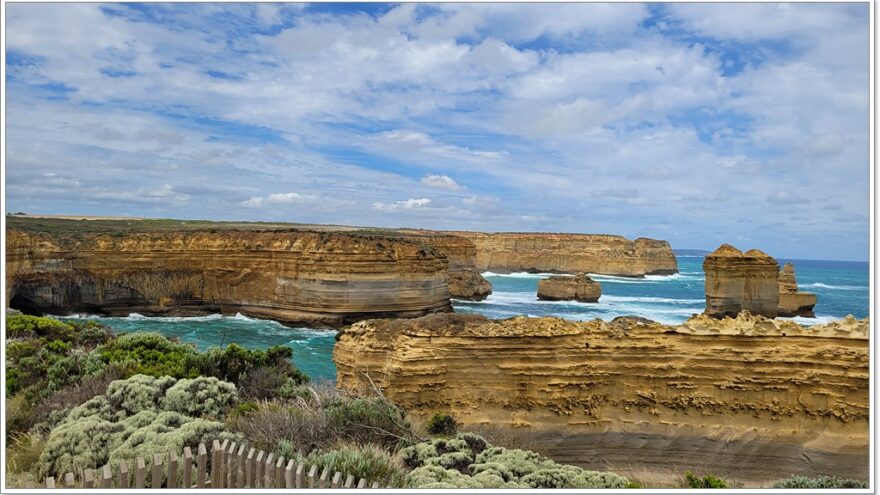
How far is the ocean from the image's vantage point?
1215 inches

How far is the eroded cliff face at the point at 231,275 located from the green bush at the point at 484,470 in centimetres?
2991

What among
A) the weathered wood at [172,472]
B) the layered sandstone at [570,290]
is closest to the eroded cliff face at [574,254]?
the layered sandstone at [570,290]

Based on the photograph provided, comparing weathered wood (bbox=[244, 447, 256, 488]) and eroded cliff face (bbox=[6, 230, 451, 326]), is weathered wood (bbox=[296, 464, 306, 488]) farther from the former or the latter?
eroded cliff face (bbox=[6, 230, 451, 326])

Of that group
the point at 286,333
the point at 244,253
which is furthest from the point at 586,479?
the point at 244,253

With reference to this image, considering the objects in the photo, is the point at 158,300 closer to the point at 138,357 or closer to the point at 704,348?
the point at 138,357

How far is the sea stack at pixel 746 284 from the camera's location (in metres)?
36.8

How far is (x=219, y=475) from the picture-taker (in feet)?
16.9

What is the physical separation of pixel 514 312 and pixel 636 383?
1436 inches

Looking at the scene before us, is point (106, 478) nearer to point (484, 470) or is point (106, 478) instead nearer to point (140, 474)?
Answer: point (140, 474)

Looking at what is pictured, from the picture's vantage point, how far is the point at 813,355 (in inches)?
509

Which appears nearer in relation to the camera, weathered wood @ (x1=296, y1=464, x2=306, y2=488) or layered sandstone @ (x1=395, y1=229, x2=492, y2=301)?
weathered wood @ (x1=296, y1=464, x2=306, y2=488)

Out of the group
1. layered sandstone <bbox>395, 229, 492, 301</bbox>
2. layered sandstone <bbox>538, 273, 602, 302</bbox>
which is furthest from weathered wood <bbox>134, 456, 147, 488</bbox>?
layered sandstone <bbox>538, 273, 602, 302</bbox>

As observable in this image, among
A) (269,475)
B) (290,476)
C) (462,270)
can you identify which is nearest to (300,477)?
(290,476)

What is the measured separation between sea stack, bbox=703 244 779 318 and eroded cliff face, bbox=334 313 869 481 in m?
25.0
